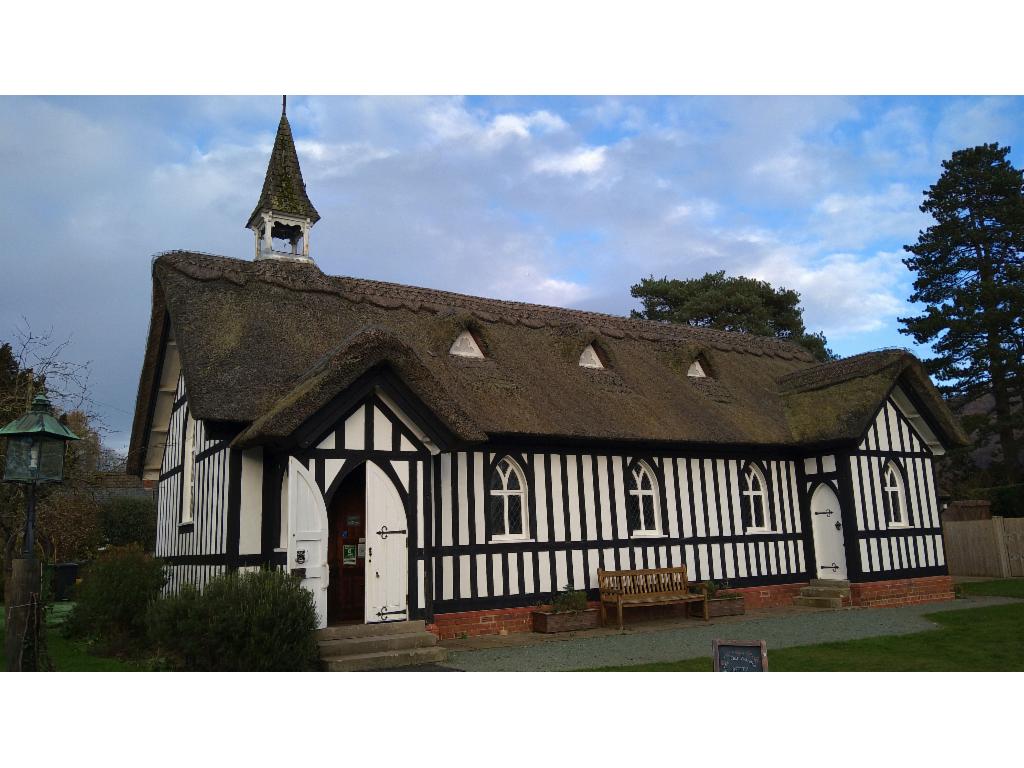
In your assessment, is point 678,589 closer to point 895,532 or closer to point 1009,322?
point 895,532

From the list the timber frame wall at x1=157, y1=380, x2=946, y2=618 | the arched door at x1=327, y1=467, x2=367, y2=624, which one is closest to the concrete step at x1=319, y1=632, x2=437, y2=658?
the timber frame wall at x1=157, y1=380, x2=946, y2=618

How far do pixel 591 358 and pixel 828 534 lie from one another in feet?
22.0

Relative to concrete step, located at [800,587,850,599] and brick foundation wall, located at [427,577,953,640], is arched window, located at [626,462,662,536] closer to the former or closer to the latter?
brick foundation wall, located at [427,577,953,640]

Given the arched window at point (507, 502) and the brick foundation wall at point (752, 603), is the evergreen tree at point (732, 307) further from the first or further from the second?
the arched window at point (507, 502)

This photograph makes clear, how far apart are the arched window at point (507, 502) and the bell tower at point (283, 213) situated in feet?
22.6

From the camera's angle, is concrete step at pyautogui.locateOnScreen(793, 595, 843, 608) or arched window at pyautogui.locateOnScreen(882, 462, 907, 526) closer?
concrete step at pyautogui.locateOnScreen(793, 595, 843, 608)

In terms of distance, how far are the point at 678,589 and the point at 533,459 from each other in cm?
378

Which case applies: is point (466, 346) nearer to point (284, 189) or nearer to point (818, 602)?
point (284, 189)

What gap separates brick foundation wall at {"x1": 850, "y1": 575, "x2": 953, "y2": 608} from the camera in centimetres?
1666

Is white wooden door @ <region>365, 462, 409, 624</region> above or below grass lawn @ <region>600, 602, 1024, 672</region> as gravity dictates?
above

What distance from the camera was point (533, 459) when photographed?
14.1 m

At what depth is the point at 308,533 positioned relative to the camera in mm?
10383

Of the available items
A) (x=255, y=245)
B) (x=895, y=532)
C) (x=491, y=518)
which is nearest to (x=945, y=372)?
(x=895, y=532)

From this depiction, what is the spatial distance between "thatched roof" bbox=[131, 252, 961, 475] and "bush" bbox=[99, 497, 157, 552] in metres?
15.3
